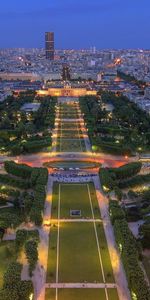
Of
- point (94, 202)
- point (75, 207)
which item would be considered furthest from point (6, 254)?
point (94, 202)

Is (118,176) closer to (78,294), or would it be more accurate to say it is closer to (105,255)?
(105,255)

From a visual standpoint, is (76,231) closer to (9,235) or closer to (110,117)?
(9,235)

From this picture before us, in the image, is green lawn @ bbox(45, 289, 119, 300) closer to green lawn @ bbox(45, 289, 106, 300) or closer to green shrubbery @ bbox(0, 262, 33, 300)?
green lawn @ bbox(45, 289, 106, 300)

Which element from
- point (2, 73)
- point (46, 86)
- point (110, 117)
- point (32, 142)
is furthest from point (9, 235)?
point (2, 73)

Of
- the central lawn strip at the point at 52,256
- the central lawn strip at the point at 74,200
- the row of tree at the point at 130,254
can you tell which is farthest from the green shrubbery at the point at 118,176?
the central lawn strip at the point at 52,256

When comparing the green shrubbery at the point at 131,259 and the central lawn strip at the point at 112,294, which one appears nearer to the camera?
the green shrubbery at the point at 131,259

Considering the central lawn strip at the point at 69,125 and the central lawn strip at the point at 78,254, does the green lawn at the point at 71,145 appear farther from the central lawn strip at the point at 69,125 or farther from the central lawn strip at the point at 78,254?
the central lawn strip at the point at 78,254
